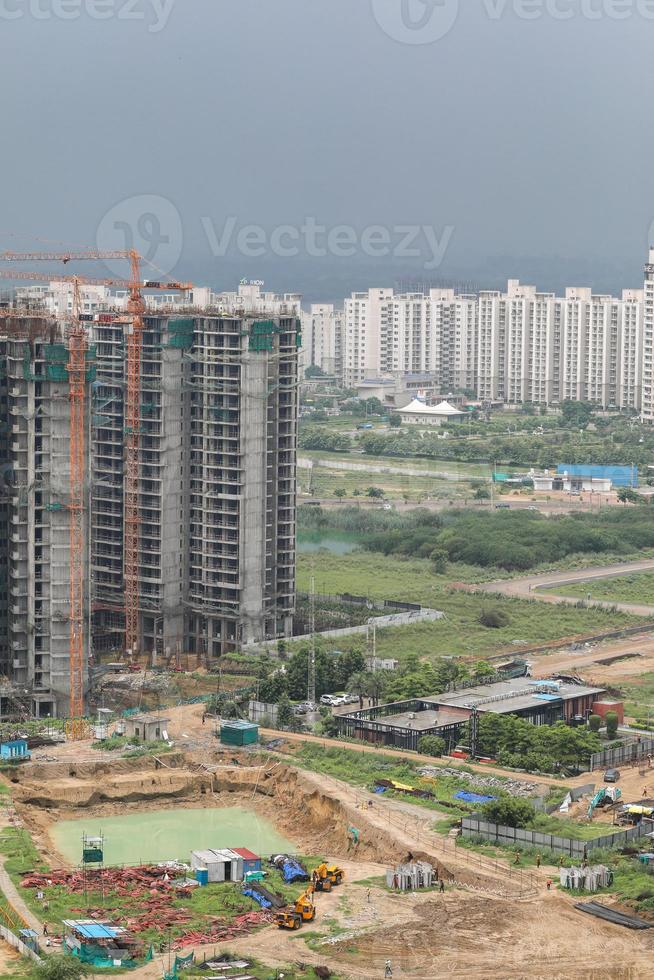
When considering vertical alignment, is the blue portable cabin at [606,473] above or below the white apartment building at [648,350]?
below

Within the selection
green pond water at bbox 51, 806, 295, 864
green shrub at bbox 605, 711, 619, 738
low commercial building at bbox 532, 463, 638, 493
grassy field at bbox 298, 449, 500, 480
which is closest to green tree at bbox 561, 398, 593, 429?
grassy field at bbox 298, 449, 500, 480

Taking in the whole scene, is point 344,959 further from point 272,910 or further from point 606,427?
point 606,427

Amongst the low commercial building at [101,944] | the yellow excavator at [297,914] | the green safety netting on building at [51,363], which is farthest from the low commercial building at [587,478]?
the low commercial building at [101,944]

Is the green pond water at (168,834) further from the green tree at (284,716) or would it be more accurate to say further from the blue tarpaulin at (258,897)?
the green tree at (284,716)

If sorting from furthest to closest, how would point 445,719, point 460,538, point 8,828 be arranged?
1. point 460,538
2. point 445,719
3. point 8,828

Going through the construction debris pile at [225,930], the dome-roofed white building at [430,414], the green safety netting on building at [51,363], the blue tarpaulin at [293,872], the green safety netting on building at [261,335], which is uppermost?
the green safety netting on building at [261,335]

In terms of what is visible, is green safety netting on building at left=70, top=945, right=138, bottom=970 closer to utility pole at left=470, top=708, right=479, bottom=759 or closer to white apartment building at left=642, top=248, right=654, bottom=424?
utility pole at left=470, top=708, right=479, bottom=759

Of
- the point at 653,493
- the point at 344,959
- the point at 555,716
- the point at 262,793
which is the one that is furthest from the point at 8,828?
the point at 653,493
